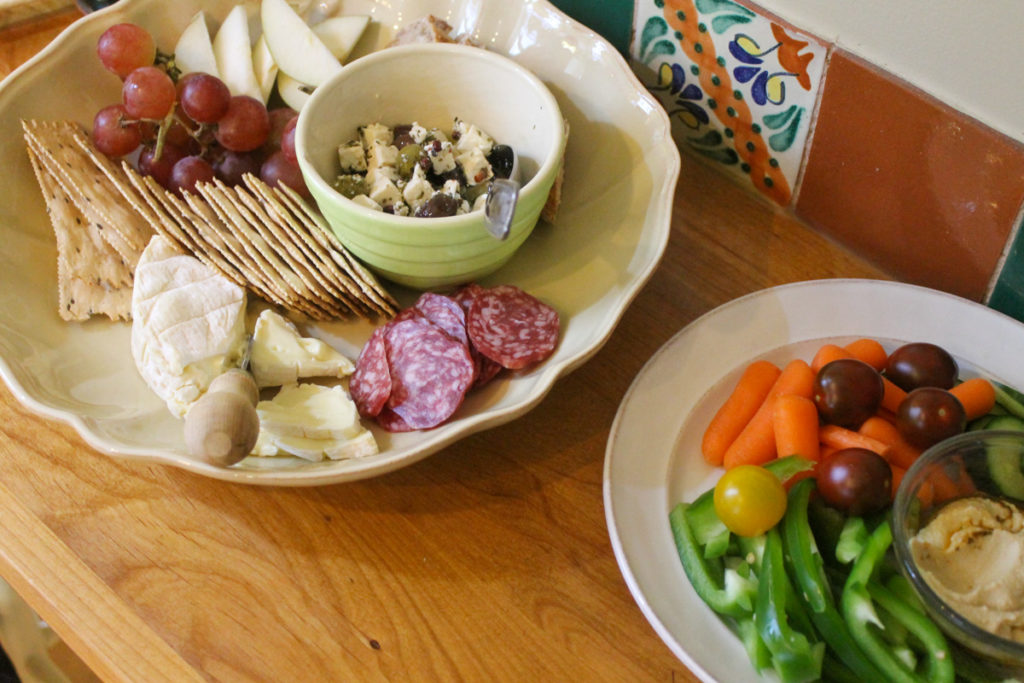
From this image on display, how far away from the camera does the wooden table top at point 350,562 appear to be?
808mm

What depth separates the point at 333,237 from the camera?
1008 millimetres

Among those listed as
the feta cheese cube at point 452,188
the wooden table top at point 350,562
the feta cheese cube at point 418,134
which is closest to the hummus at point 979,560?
the wooden table top at point 350,562

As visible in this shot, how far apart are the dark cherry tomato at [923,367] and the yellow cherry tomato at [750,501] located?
0.71 feet

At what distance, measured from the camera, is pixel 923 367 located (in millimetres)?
887

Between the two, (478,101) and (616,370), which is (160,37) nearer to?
(478,101)

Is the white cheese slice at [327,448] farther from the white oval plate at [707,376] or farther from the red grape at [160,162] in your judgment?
the red grape at [160,162]

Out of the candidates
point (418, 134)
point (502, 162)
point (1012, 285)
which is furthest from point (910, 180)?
point (418, 134)

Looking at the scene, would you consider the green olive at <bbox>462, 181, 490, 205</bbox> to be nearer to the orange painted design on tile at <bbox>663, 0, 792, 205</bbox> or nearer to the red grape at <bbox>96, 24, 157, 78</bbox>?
the orange painted design on tile at <bbox>663, 0, 792, 205</bbox>

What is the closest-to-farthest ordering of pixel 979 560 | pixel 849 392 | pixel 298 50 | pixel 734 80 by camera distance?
pixel 979 560
pixel 849 392
pixel 734 80
pixel 298 50

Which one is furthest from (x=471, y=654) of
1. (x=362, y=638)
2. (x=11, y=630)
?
(x=11, y=630)

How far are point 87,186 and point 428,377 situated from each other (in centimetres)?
52

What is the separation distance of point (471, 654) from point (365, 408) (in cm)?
27

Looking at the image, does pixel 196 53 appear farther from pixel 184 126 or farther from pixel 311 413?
pixel 311 413

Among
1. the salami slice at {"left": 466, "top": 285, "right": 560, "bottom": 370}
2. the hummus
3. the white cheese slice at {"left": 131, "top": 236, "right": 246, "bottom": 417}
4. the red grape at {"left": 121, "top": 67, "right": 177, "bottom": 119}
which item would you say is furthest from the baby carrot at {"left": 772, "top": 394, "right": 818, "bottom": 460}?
Answer: the red grape at {"left": 121, "top": 67, "right": 177, "bottom": 119}
